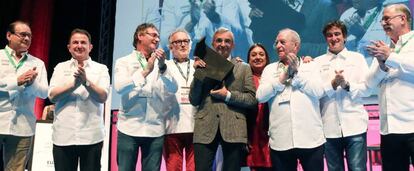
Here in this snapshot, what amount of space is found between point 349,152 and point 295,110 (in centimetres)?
51

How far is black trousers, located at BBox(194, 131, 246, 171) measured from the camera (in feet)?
9.67

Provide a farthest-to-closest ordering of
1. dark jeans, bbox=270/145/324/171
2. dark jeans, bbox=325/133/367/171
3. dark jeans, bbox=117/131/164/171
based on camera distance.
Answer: dark jeans, bbox=117/131/164/171 < dark jeans, bbox=325/133/367/171 < dark jeans, bbox=270/145/324/171

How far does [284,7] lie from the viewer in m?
5.17

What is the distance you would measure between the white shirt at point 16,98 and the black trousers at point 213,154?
1.28 m

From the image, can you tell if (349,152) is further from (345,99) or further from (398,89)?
(398,89)

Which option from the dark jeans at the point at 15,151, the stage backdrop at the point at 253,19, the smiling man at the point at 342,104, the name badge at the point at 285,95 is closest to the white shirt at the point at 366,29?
the stage backdrop at the point at 253,19

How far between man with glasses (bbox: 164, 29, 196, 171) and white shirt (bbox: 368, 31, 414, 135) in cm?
128

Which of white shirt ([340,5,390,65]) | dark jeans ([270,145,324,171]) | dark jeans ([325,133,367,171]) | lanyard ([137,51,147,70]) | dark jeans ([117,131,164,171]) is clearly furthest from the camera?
white shirt ([340,5,390,65])

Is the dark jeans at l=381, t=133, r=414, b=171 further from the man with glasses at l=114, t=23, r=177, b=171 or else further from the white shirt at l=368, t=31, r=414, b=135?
the man with glasses at l=114, t=23, r=177, b=171

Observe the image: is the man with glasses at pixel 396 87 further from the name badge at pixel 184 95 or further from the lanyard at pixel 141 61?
the lanyard at pixel 141 61

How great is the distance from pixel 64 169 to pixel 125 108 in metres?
0.59

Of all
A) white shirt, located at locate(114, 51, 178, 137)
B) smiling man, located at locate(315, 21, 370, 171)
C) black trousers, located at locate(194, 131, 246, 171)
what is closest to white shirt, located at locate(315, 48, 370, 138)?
smiling man, located at locate(315, 21, 370, 171)

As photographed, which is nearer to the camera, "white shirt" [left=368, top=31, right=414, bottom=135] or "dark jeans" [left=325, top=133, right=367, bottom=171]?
"white shirt" [left=368, top=31, right=414, bottom=135]

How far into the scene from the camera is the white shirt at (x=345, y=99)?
308 cm
